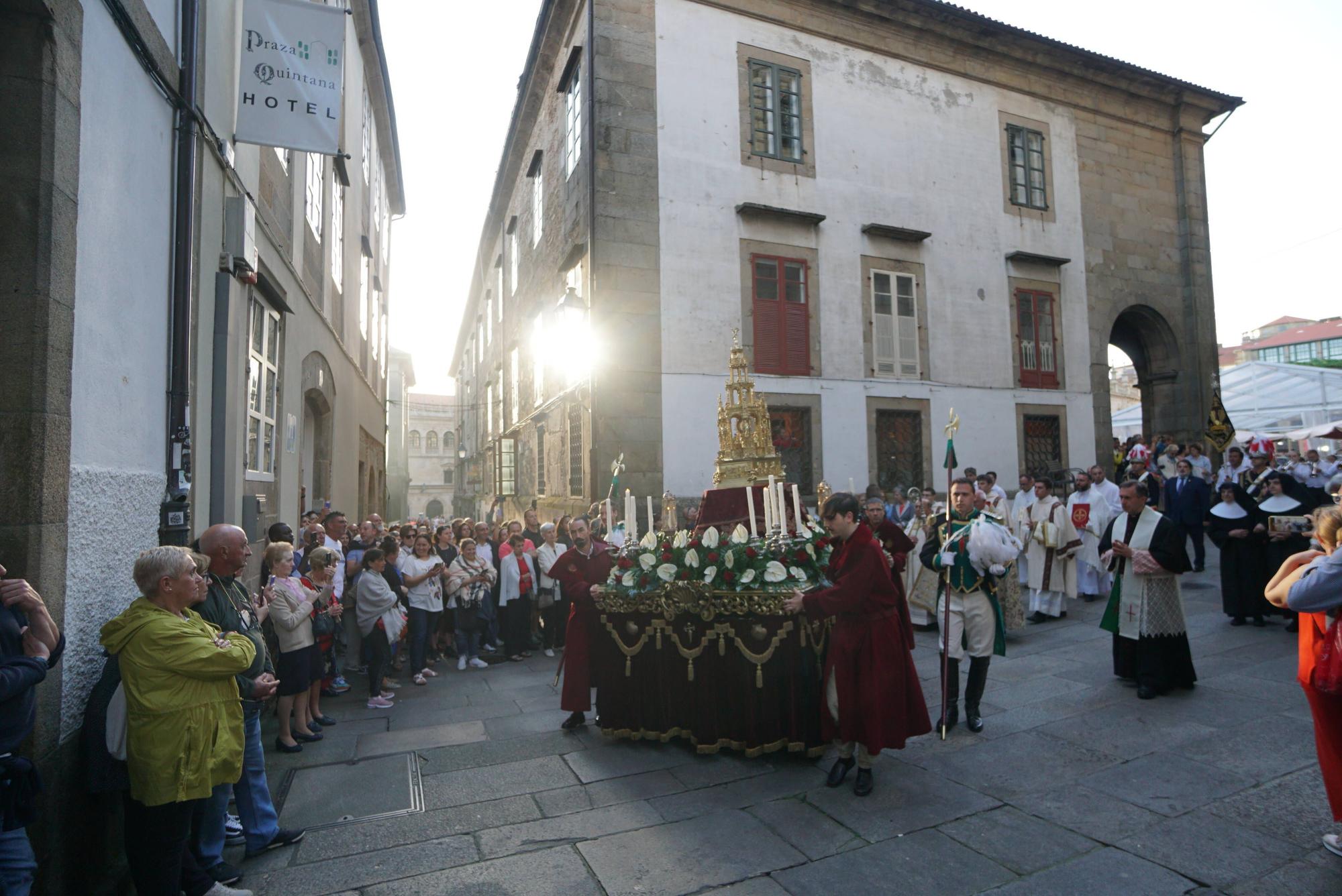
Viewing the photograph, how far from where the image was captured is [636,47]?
48.8ft

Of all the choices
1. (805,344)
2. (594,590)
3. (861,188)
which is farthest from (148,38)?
(861,188)

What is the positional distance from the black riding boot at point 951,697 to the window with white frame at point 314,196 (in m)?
10.0

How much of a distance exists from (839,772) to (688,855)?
4.49 ft

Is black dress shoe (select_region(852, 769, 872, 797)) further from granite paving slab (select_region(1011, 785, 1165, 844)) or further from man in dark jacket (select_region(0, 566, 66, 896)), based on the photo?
man in dark jacket (select_region(0, 566, 66, 896))

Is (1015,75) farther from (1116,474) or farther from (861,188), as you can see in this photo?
(1116,474)

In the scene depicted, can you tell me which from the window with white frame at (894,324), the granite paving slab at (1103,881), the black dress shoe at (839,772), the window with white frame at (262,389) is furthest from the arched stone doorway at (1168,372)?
the window with white frame at (262,389)

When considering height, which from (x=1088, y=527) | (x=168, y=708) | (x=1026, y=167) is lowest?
(x=168, y=708)

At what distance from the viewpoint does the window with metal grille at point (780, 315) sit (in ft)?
51.5

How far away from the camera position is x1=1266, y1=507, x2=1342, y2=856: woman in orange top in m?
3.80

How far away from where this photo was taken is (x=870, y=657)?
202 inches

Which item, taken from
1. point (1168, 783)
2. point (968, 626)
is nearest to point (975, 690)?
point (968, 626)

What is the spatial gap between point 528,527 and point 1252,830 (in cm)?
888

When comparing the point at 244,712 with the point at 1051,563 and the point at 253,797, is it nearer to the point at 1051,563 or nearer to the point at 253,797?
the point at 253,797

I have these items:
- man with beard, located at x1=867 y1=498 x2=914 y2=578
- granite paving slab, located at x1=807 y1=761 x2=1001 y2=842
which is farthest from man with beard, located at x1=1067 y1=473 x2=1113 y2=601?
granite paving slab, located at x1=807 y1=761 x2=1001 y2=842
